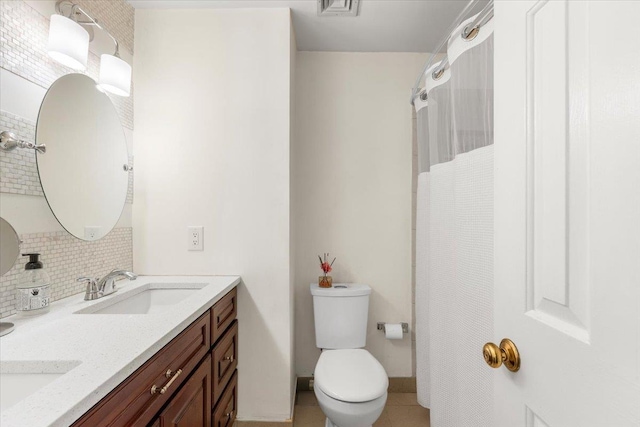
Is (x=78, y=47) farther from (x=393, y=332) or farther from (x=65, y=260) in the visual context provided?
(x=393, y=332)

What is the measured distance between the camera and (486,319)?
3.62ft

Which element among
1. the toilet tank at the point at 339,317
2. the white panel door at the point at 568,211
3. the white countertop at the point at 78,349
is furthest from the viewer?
the toilet tank at the point at 339,317

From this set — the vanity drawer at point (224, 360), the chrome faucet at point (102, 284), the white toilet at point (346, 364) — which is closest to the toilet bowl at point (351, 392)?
the white toilet at point (346, 364)

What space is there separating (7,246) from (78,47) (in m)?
0.78

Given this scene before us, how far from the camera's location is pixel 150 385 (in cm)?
87

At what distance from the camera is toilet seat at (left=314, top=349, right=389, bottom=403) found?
1480 millimetres

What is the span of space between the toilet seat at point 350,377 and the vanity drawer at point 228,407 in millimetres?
428

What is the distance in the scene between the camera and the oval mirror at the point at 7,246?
1.05m

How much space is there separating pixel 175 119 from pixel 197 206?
494mm

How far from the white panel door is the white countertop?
84cm

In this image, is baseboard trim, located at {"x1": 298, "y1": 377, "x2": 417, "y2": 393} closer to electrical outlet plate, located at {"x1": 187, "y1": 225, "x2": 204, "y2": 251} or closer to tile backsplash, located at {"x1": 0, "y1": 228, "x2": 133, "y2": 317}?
electrical outlet plate, located at {"x1": 187, "y1": 225, "x2": 204, "y2": 251}

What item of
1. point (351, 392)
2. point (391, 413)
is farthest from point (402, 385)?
point (351, 392)

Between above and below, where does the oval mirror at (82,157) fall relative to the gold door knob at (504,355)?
above

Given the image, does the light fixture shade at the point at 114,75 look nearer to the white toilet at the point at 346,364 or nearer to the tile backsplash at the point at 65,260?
the tile backsplash at the point at 65,260
